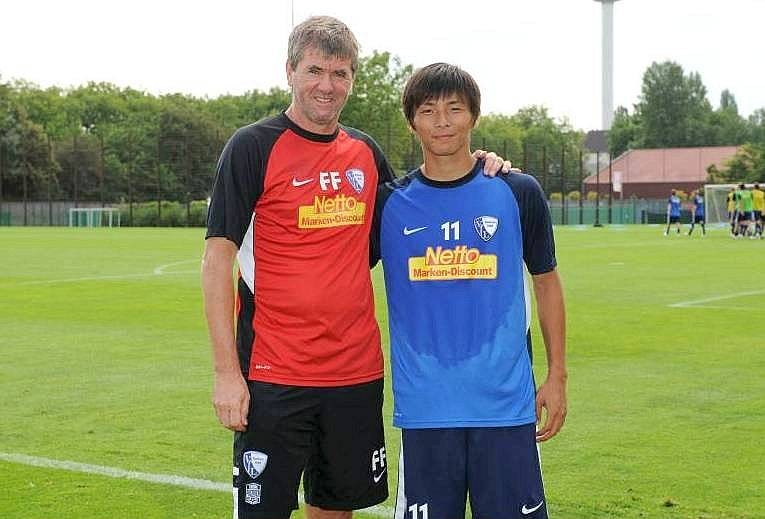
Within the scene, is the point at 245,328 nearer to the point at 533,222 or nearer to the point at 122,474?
the point at 533,222

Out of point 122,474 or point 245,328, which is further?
point 122,474

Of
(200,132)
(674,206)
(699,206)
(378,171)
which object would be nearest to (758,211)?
(674,206)

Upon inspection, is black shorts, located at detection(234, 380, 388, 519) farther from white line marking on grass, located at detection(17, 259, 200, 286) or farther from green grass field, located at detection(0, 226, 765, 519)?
white line marking on grass, located at detection(17, 259, 200, 286)

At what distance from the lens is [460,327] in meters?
3.96

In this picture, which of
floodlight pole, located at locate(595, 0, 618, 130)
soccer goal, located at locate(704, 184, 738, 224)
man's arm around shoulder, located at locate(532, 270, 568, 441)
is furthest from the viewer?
floodlight pole, located at locate(595, 0, 618, 130)

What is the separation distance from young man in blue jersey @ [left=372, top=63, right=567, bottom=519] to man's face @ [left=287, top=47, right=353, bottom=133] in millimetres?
344

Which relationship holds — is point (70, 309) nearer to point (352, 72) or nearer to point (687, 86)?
point (352, 72)

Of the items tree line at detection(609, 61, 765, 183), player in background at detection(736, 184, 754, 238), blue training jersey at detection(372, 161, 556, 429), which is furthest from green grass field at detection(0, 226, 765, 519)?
tree line at detection(609, 61, 765, 183)

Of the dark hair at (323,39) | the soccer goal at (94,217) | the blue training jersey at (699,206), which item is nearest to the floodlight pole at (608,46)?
the soccer goal at (94,217)

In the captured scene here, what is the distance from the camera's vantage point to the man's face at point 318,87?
4.28m

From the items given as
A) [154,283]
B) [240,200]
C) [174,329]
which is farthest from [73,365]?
[154,283]

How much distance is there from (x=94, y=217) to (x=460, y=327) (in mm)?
62549

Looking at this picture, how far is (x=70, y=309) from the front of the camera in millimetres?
15961

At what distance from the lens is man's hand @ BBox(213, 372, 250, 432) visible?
4.18 meters
